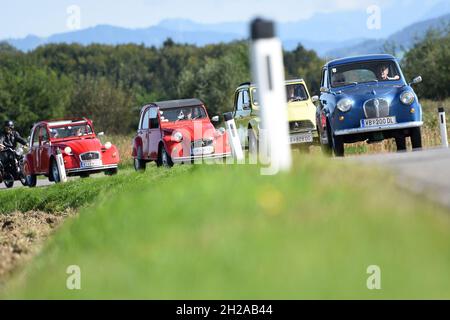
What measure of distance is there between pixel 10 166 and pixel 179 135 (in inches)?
319

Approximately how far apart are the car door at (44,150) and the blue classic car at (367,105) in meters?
10.1

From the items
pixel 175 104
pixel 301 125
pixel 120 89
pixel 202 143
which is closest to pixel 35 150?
pixel 175 104

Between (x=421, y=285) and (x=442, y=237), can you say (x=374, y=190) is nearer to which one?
(x=442, y=237)

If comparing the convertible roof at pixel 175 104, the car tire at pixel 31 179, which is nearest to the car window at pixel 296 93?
the convertible roof at pixel 175 104

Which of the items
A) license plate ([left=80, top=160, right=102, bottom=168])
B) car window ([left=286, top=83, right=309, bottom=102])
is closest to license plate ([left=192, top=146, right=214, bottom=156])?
car window ([left=286, top=83, right=309, bottom=102])

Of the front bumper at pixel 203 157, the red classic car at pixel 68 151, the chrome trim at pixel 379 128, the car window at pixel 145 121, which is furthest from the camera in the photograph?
the red classic car at pixel 68 151

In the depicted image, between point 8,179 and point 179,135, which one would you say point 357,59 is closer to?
point 179,135

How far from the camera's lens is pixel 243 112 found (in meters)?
24.5

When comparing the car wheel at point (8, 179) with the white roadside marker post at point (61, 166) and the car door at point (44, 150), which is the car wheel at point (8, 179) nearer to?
the car door at point (44, 150)

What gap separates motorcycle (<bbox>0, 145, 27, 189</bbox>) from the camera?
28562 mm

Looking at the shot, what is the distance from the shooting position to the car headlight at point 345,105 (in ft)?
57.5

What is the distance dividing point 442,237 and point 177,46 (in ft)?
545

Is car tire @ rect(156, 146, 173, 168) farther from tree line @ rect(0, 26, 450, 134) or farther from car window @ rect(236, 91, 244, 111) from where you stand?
tree line @ rect(0, 26, 450, 134)
